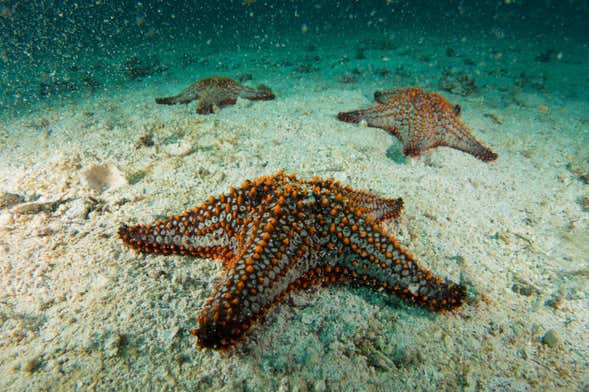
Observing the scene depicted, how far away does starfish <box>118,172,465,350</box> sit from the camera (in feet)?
9.04

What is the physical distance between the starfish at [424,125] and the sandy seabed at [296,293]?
27 centimetres

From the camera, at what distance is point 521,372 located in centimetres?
290

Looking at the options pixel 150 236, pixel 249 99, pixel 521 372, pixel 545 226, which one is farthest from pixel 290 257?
pixel 249 99

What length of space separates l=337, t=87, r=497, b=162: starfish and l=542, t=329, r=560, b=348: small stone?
3845mm

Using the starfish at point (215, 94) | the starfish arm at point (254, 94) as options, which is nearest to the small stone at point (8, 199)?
the starfish at point (215, 94)

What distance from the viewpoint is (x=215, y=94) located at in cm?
866

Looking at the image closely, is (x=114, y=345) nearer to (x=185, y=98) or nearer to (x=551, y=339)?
(x=551, y=339)

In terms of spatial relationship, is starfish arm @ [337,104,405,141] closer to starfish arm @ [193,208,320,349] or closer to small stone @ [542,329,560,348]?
small stone @ [542,329,560,348]

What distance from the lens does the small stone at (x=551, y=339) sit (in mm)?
3152

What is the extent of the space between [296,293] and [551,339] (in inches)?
106

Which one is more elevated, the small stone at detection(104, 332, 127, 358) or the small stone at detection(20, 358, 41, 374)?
the small stone at detection(20, 358, 41, 374)

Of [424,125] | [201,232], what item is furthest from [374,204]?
[424,125]

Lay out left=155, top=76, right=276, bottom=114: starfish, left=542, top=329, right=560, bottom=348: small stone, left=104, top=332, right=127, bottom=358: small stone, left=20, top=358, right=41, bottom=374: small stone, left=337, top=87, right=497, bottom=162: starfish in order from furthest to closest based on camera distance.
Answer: left=155, top=76, right=276, bottom=114: starfish < left=337, top=87, right=497, bottom=162: starfish < left=542, top=329, right=560, bottom=348: small stone < left=104, top=332, right=127, bottom=358: small stone < left=20, top=358, right=41, bottom=374: small stone

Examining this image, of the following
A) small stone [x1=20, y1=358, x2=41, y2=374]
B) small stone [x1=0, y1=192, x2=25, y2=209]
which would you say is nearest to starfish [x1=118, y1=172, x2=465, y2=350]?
small stone [x1=20, y1=358, x2=41, y2=374]
